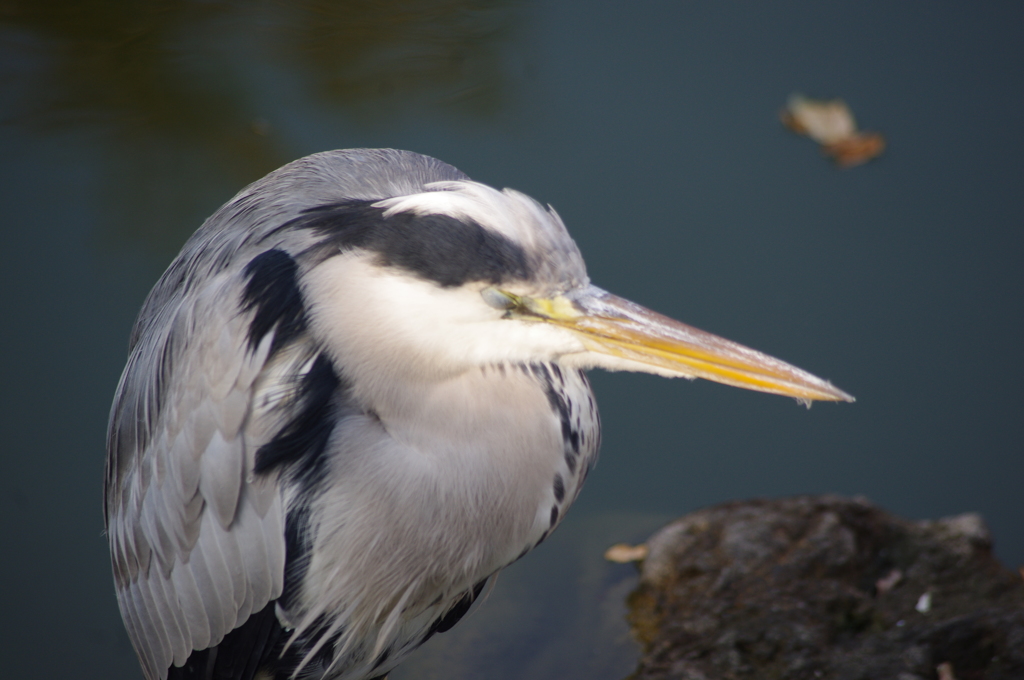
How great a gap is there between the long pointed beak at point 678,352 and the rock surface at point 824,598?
2.33 ft

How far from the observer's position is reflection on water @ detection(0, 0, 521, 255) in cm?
333

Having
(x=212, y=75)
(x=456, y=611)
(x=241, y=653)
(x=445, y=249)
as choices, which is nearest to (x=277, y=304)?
(x=445, y=249)

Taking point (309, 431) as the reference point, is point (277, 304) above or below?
above

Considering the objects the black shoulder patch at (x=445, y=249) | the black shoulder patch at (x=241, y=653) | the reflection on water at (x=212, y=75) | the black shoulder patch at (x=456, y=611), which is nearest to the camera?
the black shoulder patch at (x=445, y=249)

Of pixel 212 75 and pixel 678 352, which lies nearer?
pixel 678 352

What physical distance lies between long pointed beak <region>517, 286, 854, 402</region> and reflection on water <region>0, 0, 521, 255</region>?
2361mm

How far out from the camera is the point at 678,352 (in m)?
1.28

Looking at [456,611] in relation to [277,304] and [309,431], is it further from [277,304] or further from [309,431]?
[277,304]

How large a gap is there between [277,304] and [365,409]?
0.72 feet

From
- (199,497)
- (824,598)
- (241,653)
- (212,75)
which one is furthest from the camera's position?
(212,75)

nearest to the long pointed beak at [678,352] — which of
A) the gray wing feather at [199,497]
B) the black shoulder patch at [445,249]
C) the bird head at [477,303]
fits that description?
the bird head at [477,303]

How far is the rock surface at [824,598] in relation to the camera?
5.35 feet

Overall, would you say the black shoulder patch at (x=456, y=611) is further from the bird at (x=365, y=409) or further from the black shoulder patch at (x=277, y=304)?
the black shoulder patch at (x=277, y=304)

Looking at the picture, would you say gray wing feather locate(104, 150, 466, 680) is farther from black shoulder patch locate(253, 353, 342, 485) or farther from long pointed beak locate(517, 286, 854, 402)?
long pointed beak locate(517, 286, 854, 402)
